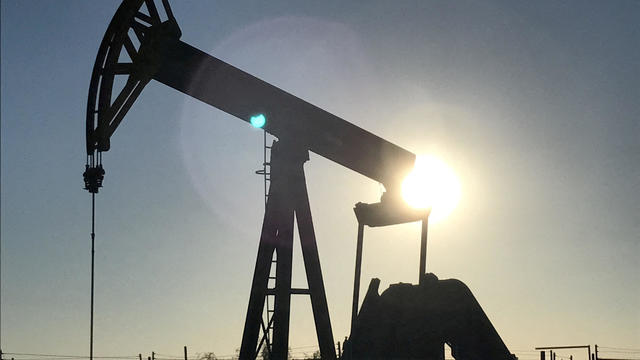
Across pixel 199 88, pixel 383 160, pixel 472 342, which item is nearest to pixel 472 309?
pixel 472 342

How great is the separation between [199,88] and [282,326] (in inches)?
157

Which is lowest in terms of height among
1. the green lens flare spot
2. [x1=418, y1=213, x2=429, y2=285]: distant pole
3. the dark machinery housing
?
the dark machinery housing

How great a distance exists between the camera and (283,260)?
11758 millimetres

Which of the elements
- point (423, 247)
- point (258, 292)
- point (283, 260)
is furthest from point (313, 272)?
point (423, 247)

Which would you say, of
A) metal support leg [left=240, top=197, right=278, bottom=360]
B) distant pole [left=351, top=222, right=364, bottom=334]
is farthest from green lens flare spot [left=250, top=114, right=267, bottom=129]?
distant pole [left=351, top=222, right=364, bottom=334]

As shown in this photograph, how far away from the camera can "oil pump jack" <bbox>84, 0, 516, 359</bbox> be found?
1089cm

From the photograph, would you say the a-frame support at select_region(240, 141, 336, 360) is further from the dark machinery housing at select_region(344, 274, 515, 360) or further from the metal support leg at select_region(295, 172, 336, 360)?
Answer: the dark machinery housing at select_region(344, 274, 515, 360)

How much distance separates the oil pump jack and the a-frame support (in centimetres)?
2

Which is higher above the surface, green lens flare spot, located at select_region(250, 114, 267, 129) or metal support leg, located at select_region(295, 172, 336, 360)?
green lens flare spot, located at select_region(250, 114, 267, 129)

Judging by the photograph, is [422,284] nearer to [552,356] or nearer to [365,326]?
[365,326]

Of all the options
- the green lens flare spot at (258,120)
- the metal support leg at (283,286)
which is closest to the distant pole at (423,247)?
the metal support leg at (283,286)

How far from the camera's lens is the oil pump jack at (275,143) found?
10.9 meters

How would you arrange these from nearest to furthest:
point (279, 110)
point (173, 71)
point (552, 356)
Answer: point (173, 71) → point (279, 110) → point (552, 356)

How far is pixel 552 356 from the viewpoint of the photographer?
1422cm
